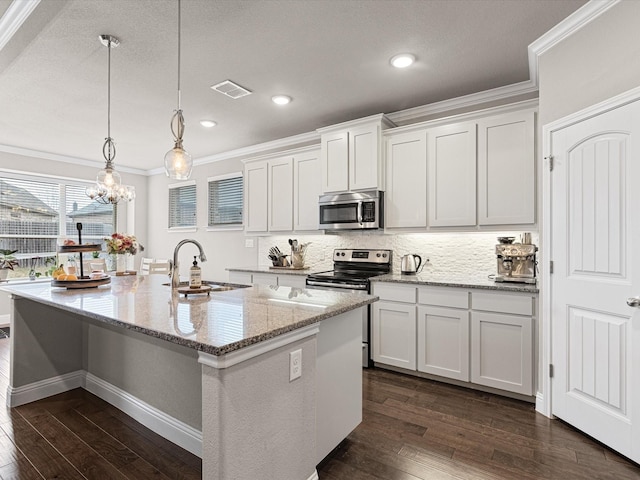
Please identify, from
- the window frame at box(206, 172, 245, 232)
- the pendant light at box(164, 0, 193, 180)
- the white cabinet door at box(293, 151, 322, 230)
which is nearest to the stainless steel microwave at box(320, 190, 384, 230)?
the white cabinet door at box(293, 151, 322, 230)

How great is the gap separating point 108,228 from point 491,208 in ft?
21.7

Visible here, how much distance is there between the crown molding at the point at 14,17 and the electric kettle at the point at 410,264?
3.41 metres

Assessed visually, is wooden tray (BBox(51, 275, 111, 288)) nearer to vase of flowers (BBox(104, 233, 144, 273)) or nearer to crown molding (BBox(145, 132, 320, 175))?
vase of flowers (BBox(104, 233, 144, 273))

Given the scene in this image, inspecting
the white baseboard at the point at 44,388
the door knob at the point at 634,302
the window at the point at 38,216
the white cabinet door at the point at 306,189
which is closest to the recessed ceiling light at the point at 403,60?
the white cabinet door at the point at 306,189

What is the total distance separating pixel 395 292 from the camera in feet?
10.7

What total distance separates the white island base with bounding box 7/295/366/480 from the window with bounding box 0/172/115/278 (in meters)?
3.75

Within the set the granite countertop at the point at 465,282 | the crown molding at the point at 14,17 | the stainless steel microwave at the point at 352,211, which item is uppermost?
the crown molding at the point at 14,17

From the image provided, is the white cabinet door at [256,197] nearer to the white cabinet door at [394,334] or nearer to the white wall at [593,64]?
the white cabinet door at [394,334]

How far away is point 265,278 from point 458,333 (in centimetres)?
229

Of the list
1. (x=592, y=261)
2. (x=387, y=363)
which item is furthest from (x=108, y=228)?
(x=592, y=261)

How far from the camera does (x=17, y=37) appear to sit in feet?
7.70

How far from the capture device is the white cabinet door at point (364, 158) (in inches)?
142

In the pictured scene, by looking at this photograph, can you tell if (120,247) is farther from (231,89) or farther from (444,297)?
(444,297)

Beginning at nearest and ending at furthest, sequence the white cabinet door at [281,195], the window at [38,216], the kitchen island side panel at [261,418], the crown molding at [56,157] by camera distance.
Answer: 1. the kitchen island side panel at [261,418]
2. the white cabinet door at [281,195]
3. the crown molding at [56,157]
4. the window at [38,216]
